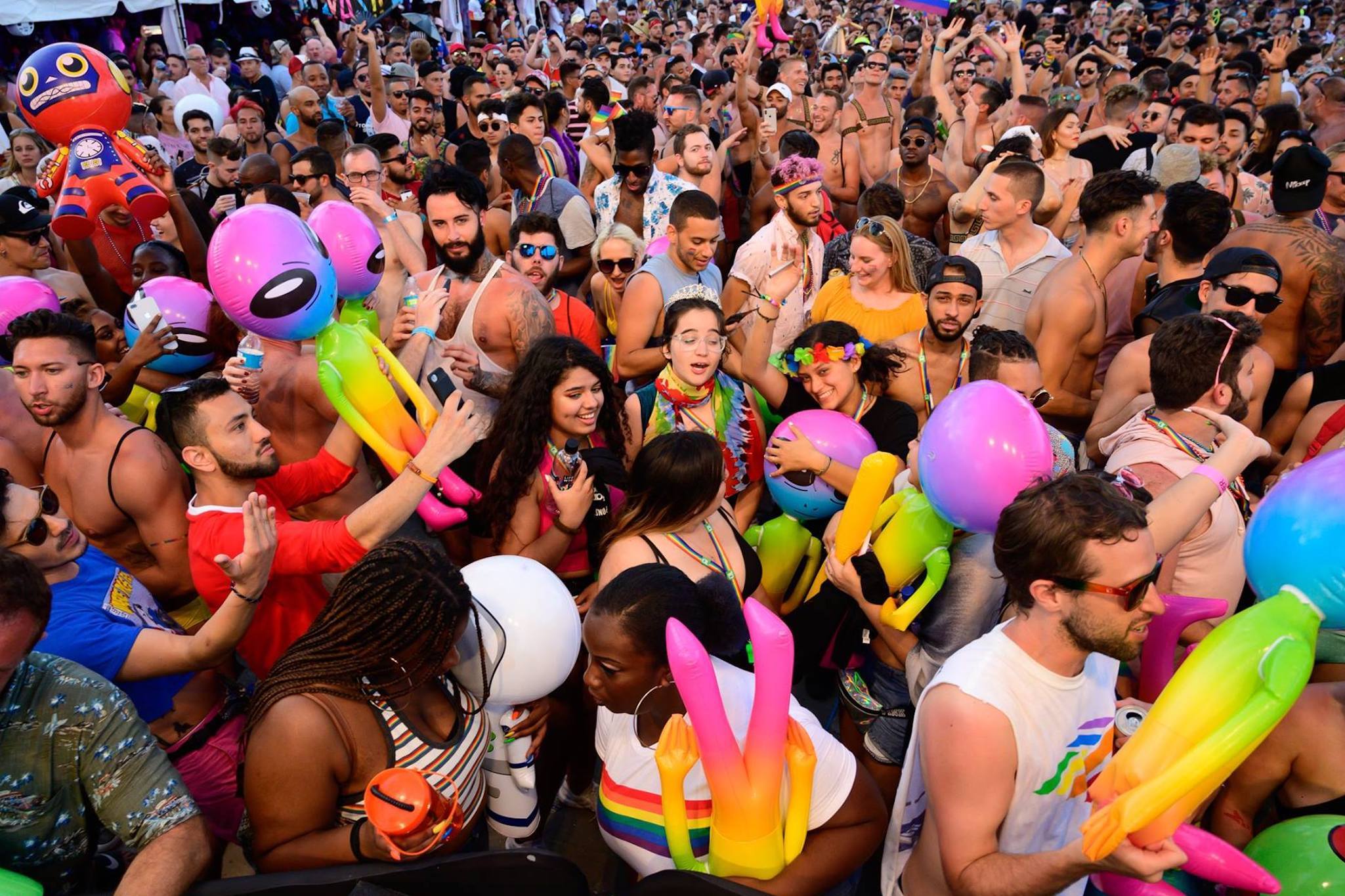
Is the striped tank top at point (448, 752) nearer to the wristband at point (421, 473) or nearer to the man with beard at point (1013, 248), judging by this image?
the wristband at point (421, 473)

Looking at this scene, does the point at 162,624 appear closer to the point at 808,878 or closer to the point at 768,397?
the point at 808,878

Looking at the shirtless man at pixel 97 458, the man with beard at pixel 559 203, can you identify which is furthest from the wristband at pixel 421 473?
the man with beard at pixel 559 203

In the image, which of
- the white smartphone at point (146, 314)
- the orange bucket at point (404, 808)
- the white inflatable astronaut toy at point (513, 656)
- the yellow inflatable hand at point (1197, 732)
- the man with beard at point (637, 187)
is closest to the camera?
the yellow inflatable hand at point (1197, 732)

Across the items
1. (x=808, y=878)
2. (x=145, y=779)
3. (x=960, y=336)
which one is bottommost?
(x=808, y=878)

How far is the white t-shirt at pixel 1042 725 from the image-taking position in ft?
5.81

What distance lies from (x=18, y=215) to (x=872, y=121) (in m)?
5.99

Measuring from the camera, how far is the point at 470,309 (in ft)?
12.5

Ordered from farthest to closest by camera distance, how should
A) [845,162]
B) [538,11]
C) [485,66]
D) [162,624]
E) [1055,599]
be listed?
[538,11] → [485,66] → [845,162] → [162,624] → [1055,599]

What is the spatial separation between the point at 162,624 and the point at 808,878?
1.92m

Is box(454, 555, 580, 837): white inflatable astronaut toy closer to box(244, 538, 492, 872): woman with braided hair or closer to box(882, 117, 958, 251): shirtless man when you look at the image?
box(244, 538, 492, 872): woman with braided hair

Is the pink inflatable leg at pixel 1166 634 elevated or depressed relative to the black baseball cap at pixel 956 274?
depressed

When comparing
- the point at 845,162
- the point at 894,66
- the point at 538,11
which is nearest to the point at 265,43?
the point at 538,11

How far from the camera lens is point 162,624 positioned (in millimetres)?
2469

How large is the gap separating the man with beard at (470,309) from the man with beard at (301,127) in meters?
3.93
